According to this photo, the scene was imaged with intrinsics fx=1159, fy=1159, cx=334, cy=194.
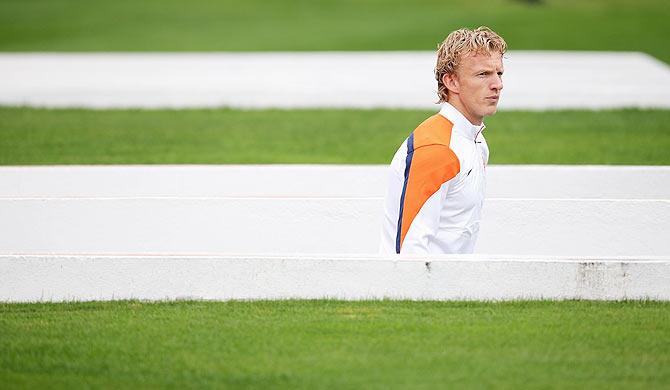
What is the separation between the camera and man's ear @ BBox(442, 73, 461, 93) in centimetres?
474

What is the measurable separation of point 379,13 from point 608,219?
79.5ft

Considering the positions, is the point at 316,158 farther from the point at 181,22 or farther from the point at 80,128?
the point at 181,22

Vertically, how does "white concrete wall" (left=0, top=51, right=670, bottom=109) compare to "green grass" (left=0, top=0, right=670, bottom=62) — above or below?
below

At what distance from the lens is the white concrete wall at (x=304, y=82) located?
13.4 m

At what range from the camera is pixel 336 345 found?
448 centimetres

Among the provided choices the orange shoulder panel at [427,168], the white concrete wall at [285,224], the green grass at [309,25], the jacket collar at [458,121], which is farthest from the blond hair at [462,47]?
the green grass at [309,25]

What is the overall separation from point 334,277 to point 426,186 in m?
0.65

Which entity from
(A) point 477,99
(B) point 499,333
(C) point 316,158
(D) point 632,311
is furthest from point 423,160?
(C) point 316,158

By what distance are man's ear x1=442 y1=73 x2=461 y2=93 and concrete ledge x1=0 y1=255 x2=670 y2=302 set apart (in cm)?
70

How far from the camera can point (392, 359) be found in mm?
4281

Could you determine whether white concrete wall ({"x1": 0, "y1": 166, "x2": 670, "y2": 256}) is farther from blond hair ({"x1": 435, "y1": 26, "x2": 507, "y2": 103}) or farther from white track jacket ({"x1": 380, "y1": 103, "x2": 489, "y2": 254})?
blond hair ({"x1": 435, "y1": 26, "x2": 507, "y2": 103})

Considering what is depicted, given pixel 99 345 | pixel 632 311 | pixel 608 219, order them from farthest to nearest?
pixel 608 219
pixel 632 311
pixel 99 345

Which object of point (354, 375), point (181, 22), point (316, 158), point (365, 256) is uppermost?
point (181, 22)

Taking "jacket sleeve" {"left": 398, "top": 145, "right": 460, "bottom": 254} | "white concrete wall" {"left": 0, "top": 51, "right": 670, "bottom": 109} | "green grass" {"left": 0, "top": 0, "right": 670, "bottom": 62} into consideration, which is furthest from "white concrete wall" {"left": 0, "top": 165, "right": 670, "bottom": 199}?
"green grass" {"left": 0, "top": 0, "right": 670, "bottom": 62}
